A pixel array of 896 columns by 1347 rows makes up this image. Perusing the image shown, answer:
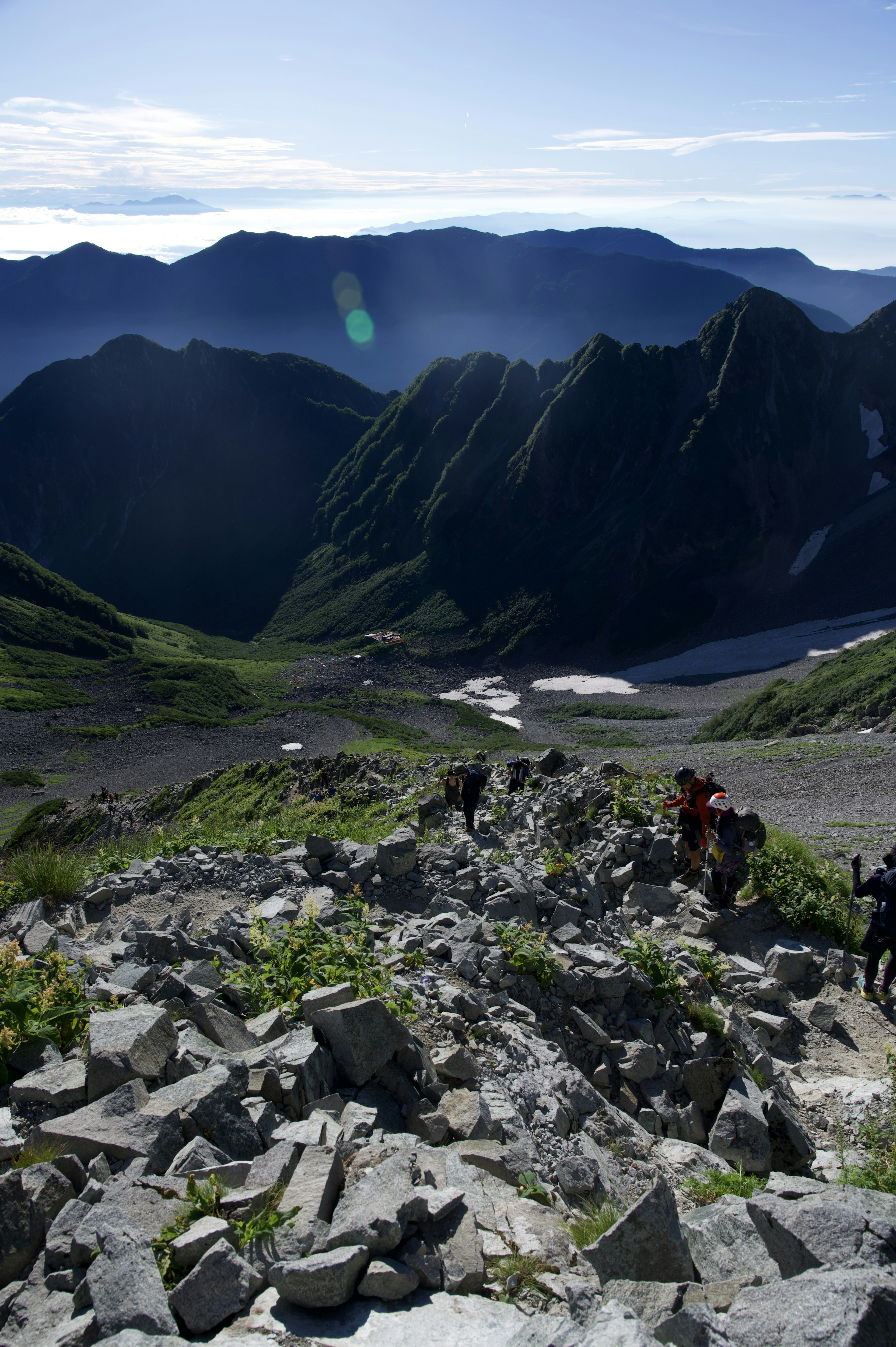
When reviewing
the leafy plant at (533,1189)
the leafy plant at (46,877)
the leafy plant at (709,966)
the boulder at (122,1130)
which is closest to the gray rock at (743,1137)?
the leafy plant at (709,966)

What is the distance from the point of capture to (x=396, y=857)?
45.0ft

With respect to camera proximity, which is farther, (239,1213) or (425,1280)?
(239,1213)

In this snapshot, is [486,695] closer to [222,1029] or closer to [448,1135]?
[222,1029]

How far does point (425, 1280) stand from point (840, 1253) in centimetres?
259

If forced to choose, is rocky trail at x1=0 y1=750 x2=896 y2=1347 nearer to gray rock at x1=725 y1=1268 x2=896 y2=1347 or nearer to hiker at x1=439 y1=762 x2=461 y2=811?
gray rock at x1=725 y1=1268 x2=896 y2=1347

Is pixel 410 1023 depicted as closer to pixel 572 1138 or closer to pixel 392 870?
pixel 572 1138

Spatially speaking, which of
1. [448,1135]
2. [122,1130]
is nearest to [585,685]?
[448,1135]

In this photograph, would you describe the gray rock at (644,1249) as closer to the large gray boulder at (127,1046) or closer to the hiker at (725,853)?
the large gray boulder at (127,1046)

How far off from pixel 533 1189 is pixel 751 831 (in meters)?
9.84

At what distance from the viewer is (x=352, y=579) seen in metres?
162

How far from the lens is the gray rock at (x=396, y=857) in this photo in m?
13.7

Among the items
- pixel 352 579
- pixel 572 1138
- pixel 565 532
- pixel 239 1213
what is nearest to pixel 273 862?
pixel 572 1138

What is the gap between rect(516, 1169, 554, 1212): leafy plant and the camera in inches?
225

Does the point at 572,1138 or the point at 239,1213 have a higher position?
the point at 239,1213
